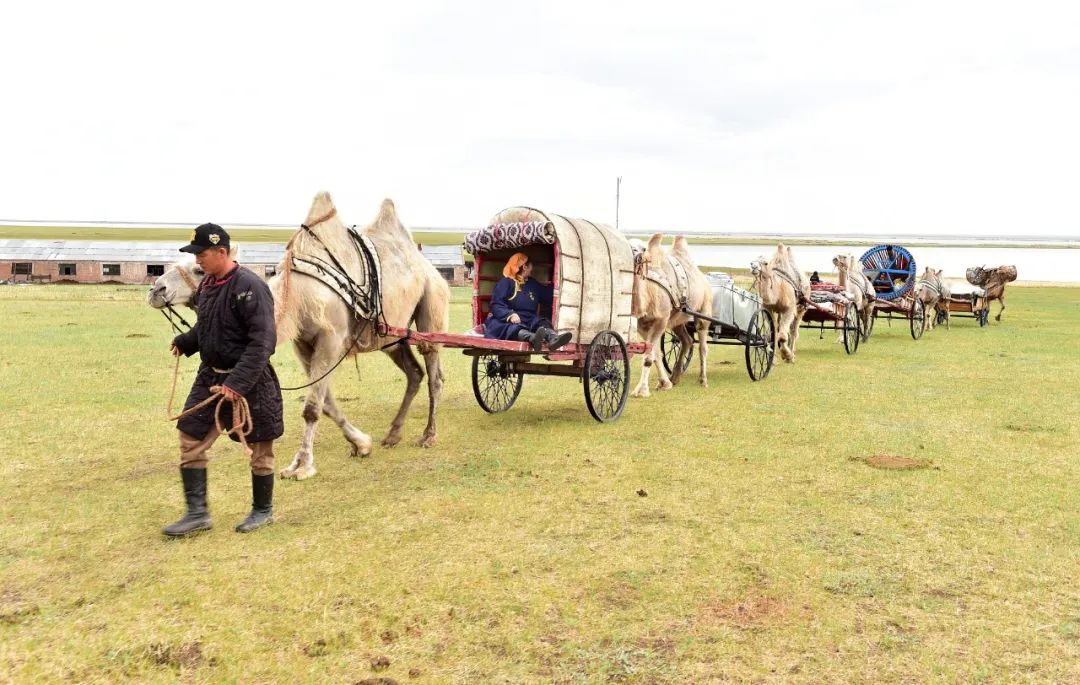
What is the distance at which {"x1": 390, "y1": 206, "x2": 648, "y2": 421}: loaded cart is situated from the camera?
962 cm

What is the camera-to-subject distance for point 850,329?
1956 centimetres

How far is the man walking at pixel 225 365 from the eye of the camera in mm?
5867

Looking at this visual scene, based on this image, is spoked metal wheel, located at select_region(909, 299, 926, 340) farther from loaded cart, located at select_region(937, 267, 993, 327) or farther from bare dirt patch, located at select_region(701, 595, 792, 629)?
bare dirt patch, located at select_region(701, 595, 792, 629)

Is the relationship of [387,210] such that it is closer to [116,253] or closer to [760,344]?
[760,344]

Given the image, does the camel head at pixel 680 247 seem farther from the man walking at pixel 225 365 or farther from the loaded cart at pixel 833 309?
the man walking at pixel 225 365

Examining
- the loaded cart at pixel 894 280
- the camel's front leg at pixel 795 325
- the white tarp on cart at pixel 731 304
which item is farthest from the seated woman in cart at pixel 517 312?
the loaded cart at pixel 894 280

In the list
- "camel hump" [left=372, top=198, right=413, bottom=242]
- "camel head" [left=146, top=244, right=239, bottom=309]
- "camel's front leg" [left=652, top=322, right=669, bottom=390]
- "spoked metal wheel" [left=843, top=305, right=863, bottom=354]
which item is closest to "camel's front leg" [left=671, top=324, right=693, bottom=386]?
"camel's front leg" [left=652, top=322, right=669, bottom=390]

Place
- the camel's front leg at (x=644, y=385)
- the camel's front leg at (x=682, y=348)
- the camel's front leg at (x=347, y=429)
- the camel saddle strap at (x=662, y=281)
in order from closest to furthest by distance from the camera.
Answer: the camel's front leg at (x=347, y=429)
the camel saddle strap at (x=662, y=281)
the camel's front leg at (x=644, y=385)
the camel's front leg at (x=682, y=348)

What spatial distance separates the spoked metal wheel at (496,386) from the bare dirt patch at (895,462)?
4440 mm

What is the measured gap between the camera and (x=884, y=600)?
4977 millimetres

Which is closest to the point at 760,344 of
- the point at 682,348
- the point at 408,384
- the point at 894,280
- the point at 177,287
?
the point at 682,348

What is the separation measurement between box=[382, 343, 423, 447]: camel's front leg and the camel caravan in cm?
2

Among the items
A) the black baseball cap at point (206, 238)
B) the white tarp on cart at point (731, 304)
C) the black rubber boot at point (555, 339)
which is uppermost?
the black baseball cap at point (206, 238)

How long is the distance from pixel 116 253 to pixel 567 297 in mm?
61993
